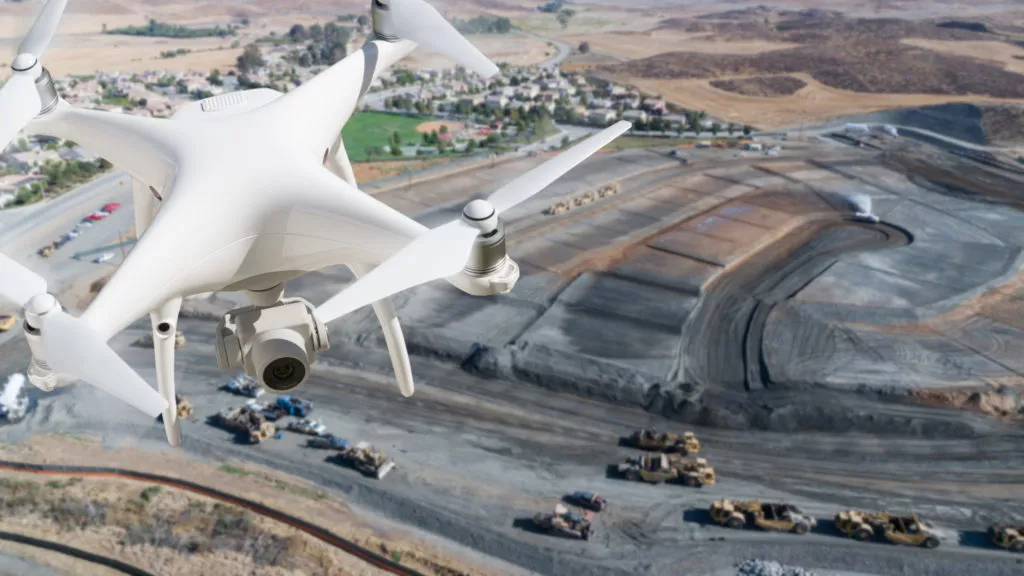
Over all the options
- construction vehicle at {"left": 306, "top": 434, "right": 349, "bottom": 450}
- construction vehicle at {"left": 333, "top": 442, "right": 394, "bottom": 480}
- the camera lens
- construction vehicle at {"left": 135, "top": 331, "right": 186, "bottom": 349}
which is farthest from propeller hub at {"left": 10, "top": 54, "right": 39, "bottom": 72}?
construction vehicle at {"left": 135, "top": 331, "right": 186, "bottom": 349}

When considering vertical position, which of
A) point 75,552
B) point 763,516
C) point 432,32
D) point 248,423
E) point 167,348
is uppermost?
point 432,32

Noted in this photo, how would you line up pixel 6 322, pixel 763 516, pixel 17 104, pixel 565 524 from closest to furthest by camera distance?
pixel 17 104 < pixel 565 524 < pixel 763 516 < pixel 6 322

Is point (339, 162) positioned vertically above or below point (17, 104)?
below

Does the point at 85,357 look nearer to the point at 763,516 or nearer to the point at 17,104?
the point at 17,104

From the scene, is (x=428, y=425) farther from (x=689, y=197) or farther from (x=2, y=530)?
(x=689, y=197)

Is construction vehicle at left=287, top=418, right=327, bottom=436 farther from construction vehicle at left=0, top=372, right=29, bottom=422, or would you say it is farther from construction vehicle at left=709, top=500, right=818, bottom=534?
construction vehicle at left=709, top=500, right=818, bottom=534

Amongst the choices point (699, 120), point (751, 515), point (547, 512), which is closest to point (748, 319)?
point (751, 515)

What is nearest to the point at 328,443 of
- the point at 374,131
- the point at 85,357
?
the point at 85,357

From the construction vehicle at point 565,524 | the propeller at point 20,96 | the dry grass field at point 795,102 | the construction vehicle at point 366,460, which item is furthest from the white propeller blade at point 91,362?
the dry grass field at point 795,102
